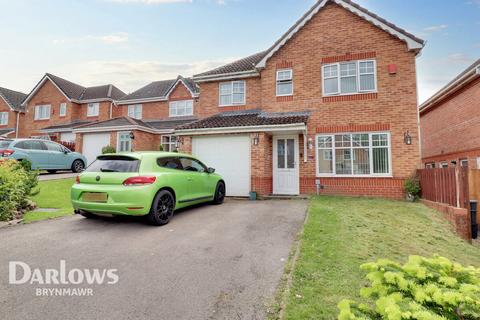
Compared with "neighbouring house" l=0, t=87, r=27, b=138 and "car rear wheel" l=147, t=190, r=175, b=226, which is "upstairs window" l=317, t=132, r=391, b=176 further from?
"neighbouring house" l=0, t=87, r=27, b=138

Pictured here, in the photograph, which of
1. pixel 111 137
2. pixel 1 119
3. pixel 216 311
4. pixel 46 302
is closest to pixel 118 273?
pixel 46 302

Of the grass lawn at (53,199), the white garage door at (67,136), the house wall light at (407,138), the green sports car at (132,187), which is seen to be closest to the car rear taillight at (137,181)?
the green sports car at (132,187)

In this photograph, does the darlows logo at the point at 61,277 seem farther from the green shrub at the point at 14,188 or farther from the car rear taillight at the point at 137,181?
the green shrub at the point at 14,188

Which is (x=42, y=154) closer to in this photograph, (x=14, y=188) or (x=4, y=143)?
(x=4, y=143)

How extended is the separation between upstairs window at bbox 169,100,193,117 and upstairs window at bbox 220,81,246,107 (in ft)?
28.9

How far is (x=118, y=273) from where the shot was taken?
3594mm

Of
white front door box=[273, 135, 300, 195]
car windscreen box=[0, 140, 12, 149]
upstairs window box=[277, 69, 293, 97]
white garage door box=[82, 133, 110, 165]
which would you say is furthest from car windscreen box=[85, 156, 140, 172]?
white garage door box=[82, 133, 110, 165]

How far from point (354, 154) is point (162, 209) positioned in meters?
8.29

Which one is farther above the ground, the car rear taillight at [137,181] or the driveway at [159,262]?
the car rear taillight at [137,181]

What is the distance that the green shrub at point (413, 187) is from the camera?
9633mm

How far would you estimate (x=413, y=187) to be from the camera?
9648 mm

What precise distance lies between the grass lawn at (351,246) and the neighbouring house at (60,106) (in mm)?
24507

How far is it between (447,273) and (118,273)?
377cm

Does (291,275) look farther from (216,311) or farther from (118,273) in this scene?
(118,273)
